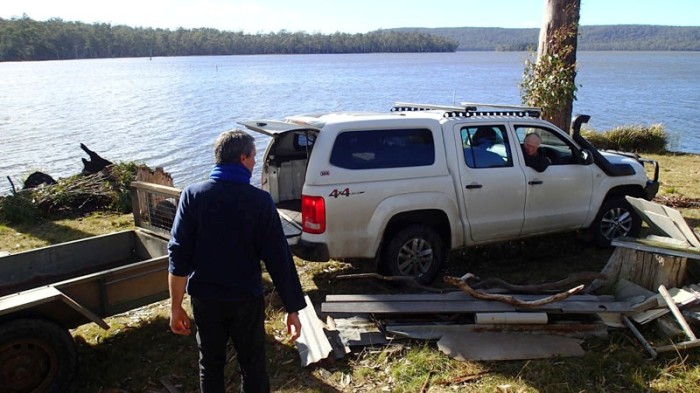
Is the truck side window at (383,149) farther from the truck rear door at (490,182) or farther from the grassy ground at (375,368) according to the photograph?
the grassy ground at (375,368)

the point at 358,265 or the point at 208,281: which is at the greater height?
the point at 208,281

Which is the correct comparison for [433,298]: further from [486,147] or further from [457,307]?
[486,147]

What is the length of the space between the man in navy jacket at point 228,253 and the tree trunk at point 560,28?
8402mm

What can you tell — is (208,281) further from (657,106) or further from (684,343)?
(657,106)

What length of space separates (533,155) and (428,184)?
5.10 feet

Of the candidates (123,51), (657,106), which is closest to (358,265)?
(657,106)

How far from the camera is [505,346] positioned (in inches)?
186

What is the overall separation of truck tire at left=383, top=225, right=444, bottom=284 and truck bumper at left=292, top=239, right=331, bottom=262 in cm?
76

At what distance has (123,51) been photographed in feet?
437

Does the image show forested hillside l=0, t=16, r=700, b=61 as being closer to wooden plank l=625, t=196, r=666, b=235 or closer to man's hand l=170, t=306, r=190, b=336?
wooden plank l=625, t=196, r=666, b=235

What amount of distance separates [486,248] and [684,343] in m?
3.23

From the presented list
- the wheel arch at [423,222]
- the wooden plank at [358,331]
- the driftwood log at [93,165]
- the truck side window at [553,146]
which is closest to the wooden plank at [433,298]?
the wooden plank at [358,331]

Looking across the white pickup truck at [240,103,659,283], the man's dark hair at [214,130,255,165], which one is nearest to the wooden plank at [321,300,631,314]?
the white pickup truck at [240,103,659,283]

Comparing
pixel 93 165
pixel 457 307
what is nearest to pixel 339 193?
pixel 457 307
